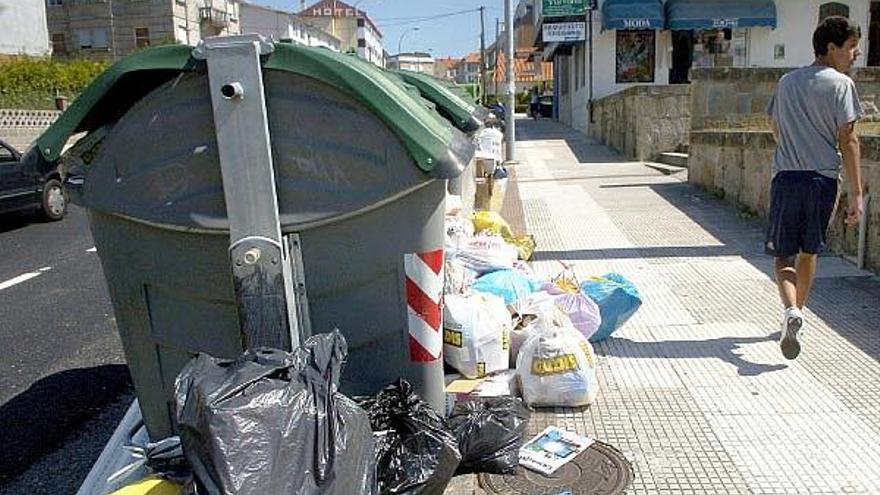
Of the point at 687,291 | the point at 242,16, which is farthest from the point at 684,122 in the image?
the point at 242,16

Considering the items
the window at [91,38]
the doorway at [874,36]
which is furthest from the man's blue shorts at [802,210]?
the window at [91,38]

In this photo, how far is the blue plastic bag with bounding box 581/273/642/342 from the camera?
177 inches

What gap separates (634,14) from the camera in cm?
1906

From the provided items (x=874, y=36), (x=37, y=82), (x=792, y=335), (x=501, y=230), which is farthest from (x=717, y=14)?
(x=37, y=82)

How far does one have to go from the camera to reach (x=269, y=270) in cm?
254

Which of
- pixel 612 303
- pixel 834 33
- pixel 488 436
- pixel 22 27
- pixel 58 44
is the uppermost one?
pixel 58 44

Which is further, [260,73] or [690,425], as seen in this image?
[690,425]

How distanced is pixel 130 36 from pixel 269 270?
5684 centimetres

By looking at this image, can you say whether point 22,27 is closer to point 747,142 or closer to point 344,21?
point 747,142

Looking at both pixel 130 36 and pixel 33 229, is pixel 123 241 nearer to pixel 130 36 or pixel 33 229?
pixel 33 229

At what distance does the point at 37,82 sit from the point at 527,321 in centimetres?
2758

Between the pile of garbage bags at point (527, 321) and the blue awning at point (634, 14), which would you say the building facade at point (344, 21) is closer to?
the blue awning at point (634, 14)

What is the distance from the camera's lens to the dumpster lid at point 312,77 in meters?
2.46

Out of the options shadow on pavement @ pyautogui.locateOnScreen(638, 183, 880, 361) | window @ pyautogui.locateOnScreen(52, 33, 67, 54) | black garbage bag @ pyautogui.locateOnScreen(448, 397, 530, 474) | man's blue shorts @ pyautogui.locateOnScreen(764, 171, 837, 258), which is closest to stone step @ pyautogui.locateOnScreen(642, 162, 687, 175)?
shadow on pavement @ pyautogui.locateOnScreen(638, 183, 880, 361)
